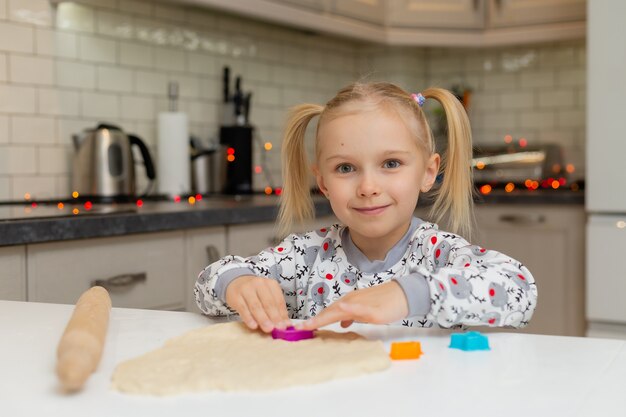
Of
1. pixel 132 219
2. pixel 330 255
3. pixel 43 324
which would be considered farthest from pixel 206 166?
pixel 43 324

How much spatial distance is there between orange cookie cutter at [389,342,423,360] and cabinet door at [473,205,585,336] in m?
2.13

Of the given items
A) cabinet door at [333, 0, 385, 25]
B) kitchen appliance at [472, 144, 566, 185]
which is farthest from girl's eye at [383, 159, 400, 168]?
kitchen appliance at [472, 144, 566, 185]

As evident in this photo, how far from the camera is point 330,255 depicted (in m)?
1.44

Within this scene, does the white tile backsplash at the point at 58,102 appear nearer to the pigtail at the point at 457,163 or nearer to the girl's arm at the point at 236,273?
the girl's arm at the point at 236,273

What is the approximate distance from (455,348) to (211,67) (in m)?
2.45

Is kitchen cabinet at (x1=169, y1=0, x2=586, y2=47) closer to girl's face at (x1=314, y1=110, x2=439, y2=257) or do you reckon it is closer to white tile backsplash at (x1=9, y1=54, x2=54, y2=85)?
white tile backsplash at (x1=9, y1=54, x2=54, y2=85)

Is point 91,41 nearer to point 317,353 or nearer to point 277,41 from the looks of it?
point 277,41

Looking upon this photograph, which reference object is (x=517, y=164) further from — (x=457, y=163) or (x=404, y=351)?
(x=404, y=351)

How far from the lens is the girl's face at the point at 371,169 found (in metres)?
1.25

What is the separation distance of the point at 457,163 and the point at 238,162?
5.75ft

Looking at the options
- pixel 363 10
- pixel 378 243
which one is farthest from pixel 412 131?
pixel 363 10

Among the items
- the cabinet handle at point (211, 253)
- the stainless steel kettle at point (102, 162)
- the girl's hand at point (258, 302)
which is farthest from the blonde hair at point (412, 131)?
the stainless steel kettle at point (102, 162)

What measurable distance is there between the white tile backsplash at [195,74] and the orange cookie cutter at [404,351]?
0.82m

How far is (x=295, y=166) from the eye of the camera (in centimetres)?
144
